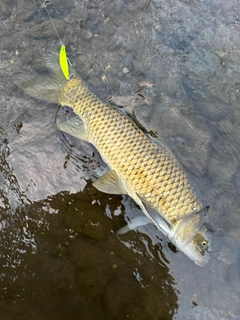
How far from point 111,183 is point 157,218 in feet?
1.99

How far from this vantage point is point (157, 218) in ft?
12.3

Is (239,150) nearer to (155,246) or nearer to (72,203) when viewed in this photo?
(155,246)

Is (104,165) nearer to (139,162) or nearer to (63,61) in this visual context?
(139,162)

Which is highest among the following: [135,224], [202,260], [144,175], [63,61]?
[63,61]

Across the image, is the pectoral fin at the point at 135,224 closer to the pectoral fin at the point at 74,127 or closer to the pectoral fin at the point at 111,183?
the pectoral fin at the point at 111,183

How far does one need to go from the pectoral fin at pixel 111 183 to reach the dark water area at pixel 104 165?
219 millimetres

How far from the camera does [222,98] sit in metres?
4.63

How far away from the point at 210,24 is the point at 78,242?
125 inches

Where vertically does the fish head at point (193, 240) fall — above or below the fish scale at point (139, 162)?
below

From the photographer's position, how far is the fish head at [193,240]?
12.5 feet

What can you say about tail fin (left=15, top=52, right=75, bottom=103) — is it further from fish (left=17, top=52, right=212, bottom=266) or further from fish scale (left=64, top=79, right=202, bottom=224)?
fish scale (left=64, top=79, right=202, bottom=224)

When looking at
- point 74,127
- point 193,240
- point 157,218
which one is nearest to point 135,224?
point 157,218

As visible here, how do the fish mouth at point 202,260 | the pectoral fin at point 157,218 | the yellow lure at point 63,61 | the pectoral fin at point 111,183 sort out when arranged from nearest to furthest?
1. the pectoral fin at point 157,218
2. the fish mouth at point 202,260
3. the pectoral fin at point 111,183
4. the yellow lure at point 63,61

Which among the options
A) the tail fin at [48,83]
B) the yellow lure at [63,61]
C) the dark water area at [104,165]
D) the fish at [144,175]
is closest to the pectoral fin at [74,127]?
the fish at [144,175]
